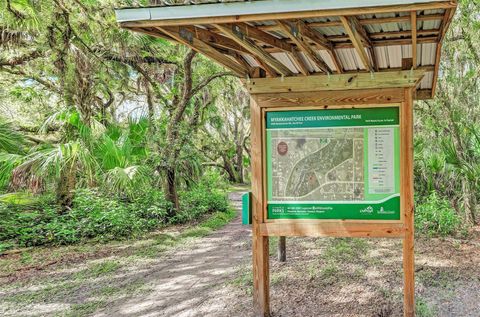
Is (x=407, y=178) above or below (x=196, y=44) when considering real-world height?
below

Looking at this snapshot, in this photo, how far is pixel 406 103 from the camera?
11.0 feet

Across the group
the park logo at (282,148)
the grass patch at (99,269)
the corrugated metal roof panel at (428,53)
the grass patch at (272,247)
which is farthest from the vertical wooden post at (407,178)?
the grass patch at (99,269)

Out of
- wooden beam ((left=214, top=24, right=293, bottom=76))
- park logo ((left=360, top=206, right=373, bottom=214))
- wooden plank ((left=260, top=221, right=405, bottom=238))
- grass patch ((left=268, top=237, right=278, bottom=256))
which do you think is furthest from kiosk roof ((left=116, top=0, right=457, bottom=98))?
grass patch ((left=268, top=237, right=278, bottom=256))

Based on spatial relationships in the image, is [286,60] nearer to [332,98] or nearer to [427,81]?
[332,98]

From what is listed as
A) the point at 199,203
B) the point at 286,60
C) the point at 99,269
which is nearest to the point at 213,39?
the point at 286,60

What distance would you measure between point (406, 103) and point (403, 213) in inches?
40.2

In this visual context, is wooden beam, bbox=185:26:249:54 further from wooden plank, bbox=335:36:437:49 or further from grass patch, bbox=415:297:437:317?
grass patch, bbox=415:297:437:317

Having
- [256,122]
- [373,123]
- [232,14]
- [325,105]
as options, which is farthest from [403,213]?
[232,14]

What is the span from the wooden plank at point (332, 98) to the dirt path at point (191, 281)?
225cm

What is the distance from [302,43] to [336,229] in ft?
5.69

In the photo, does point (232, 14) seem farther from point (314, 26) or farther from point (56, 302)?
point (56, 302)

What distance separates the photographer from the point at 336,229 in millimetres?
3422

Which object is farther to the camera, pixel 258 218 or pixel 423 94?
pixel 423 94

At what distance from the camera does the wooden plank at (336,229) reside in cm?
335
